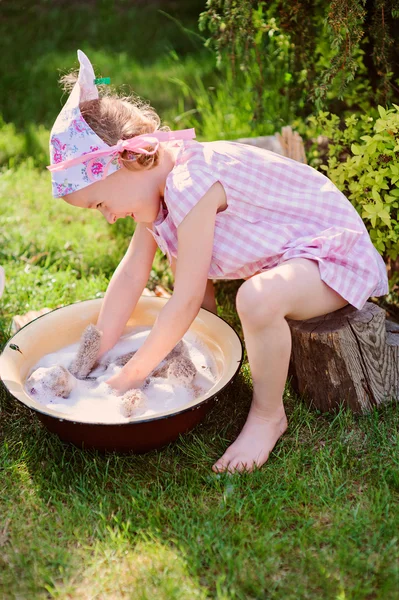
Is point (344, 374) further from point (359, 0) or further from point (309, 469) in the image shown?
point (359, 0)

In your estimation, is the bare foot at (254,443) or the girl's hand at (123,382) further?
the girl's hand at (123,382)

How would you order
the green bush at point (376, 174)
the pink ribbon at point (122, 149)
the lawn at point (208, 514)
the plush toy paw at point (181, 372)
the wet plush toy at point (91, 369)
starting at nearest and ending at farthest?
the lawn at point (208, 514)
the pink ribbon at point (122, 149)
the wet plush toy at point (91, 369)
the plush toy paw at point (181, 372)
the green bush at point (376, 174)

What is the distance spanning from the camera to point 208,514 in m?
1.82

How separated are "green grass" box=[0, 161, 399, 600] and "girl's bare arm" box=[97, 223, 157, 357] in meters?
0.40

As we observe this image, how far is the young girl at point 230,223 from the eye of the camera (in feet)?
6.39

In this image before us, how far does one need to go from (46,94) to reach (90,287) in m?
2.22

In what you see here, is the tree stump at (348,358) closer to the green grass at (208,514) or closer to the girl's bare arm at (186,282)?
the green grass at (208,514)

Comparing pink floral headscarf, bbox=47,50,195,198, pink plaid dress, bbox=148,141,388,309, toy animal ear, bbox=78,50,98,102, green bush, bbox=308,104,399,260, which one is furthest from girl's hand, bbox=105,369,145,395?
green bush, bbox=308,104,399,260

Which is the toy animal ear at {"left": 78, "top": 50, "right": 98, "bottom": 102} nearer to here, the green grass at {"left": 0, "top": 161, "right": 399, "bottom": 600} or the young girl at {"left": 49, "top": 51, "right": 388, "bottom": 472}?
the young girl at {"left": 49, "top": 51, "right": 388, "bottom": 472}

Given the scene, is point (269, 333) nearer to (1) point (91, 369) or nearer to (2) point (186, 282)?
(2) point (186, 282)

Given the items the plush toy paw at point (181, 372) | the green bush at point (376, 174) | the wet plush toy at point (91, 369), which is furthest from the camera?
the green bush at point (376, 174)

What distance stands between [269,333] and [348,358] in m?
0.33

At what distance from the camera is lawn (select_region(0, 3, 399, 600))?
1.61 metres

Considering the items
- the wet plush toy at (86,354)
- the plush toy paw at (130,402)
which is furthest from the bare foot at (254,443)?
the wet plush toy at (86,354)
